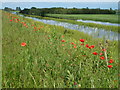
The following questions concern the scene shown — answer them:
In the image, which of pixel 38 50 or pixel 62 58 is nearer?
pixel 62 58

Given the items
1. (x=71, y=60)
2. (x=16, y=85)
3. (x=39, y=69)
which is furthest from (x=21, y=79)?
(x=71, y=60)

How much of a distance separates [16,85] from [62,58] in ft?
3.31

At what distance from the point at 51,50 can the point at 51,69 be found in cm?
87

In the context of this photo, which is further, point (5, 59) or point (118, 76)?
point (5, 59)

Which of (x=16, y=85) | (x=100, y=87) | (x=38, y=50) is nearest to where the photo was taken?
(x=100, y=87)

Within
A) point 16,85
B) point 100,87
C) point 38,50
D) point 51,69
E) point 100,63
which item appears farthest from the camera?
point 38,50

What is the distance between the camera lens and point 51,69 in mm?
2623

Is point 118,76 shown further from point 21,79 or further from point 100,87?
point 21,79

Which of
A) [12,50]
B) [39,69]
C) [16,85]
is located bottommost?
[16,85]

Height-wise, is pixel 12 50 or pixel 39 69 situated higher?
pixel 12 50

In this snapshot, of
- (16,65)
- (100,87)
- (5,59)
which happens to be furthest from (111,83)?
(5,59)

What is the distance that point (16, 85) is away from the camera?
2.37 meters

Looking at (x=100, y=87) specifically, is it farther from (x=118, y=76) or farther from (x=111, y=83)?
(x=118, y=76)

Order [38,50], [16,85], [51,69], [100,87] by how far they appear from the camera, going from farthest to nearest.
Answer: [38,50] < [51,69] < [16,85] < [100,87]
